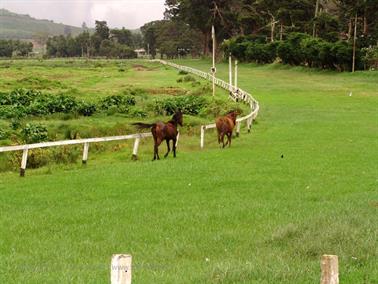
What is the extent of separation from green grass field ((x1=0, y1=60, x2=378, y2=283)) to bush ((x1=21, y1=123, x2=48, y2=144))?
3654mm

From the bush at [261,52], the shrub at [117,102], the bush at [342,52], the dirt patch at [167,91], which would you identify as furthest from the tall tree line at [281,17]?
the shrub at [117,102]

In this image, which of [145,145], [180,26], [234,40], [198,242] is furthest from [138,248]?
[180,26]

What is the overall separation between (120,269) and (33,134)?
22.2m

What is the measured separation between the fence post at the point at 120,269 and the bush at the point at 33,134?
21622 millimetres

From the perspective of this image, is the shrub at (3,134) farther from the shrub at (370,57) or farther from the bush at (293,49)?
the bush at (293,49)

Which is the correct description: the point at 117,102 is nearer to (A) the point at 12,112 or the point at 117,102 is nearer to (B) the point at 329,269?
(A) the point at 12,112

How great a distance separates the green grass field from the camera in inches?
326

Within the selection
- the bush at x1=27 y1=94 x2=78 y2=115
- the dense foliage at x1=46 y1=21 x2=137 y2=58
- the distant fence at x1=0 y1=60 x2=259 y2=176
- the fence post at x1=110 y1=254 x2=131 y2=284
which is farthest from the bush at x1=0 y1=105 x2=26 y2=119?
the dense foliage at x1=46 y1=21 x2=137 y2=58

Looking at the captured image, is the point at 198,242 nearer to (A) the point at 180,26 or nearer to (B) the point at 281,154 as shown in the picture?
(B) the point at 281,154

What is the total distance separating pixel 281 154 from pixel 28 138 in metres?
11.0

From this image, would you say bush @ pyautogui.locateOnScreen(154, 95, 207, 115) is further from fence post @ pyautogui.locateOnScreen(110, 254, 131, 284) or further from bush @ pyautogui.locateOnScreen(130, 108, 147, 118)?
fence post @ pyautogui.locateOnScreen(110, 254, 131, 284)

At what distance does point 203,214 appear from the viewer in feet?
40.1

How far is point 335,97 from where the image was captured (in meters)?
44.7

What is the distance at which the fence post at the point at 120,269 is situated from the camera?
14.8 ft
